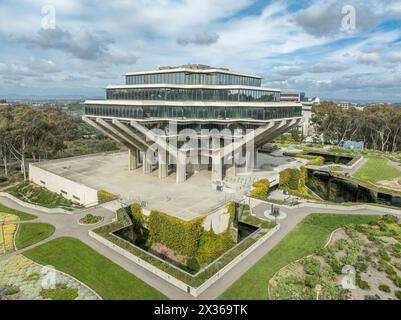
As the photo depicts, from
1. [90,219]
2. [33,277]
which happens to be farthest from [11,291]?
[90,219]

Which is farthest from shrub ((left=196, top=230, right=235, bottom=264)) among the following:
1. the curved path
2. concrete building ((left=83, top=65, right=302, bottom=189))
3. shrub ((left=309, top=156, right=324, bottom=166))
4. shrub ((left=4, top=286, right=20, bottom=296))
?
shrub ((left=309, top=156, right=324, bottom=166))

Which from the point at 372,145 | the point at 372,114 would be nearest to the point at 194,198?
the point at 372,114

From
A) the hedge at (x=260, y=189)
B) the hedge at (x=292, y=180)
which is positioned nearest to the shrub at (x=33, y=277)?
the hedge at (x=260, y=189)

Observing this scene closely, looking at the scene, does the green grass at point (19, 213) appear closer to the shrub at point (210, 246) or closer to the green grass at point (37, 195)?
the green grass at point (37, 195)

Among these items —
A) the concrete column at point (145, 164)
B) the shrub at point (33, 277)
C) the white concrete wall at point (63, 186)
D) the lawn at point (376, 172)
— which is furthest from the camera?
the lawn at point (376, 172)

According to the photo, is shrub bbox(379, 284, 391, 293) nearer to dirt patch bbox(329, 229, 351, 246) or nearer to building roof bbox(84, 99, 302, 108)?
dirt patch bbox(329, 229, 351, 246)
